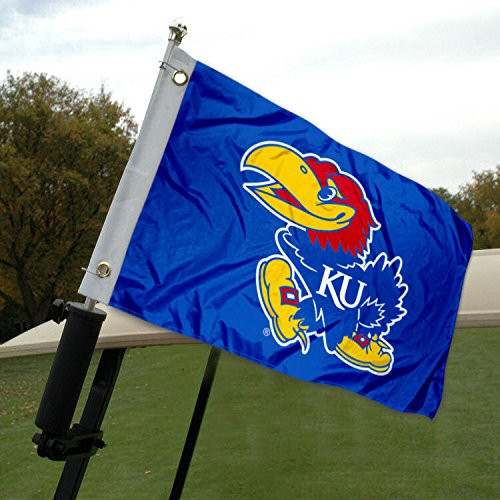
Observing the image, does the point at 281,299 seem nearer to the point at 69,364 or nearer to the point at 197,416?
the point at 69,364

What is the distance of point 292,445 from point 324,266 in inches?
354

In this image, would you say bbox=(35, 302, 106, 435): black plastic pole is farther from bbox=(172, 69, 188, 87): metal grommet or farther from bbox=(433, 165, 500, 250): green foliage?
bbox=(433, 165, 500, 250): green foliage

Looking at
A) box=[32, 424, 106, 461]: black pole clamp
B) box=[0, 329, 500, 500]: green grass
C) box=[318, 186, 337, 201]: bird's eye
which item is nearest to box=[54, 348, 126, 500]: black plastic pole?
box=[32, 424, 106, 461]: black pole clamp

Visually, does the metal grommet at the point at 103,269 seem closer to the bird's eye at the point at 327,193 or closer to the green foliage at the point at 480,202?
the bird's eye at the point at 327,193

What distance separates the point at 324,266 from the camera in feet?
8.92

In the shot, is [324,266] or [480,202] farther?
[480,202]

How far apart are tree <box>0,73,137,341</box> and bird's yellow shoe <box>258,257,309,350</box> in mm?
21096

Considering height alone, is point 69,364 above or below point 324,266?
below

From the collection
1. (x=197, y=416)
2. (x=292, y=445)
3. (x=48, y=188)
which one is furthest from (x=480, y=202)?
(x=197, y=416)

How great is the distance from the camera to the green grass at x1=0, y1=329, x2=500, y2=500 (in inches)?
403

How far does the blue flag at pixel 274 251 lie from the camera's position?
256cm

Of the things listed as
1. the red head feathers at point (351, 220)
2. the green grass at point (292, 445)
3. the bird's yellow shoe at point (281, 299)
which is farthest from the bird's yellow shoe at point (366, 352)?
→ the green grass at point (292, 445)

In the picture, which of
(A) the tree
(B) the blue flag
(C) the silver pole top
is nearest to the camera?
(C) the silver pole top

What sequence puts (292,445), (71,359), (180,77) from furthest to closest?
(292,445)
(180,77)
(71,359)
